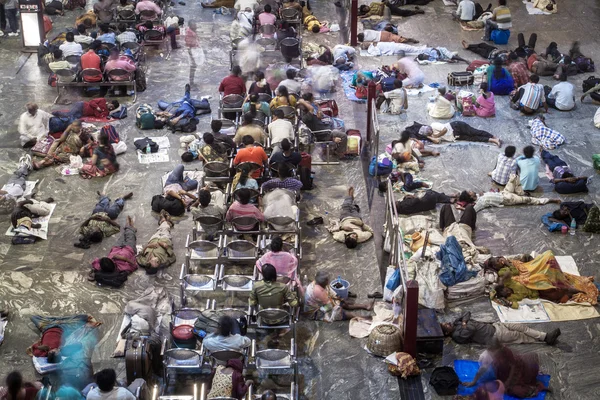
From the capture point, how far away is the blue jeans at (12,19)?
925 inches

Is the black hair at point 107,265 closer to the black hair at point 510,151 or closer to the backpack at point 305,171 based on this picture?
the backpack at point 305,171

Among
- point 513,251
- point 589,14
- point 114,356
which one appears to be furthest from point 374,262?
point 589,14

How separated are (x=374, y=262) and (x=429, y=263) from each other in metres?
1.08

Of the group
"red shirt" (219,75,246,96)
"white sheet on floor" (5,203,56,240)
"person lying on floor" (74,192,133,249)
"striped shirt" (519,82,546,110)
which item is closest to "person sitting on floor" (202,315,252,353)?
"person lying on floor" (74,192,133,249)

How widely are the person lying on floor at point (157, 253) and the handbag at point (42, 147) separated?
13.0 ft

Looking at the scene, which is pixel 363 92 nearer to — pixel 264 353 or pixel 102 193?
pixel 102 193

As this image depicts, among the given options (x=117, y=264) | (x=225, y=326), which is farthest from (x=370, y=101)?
(x=225, y=326)

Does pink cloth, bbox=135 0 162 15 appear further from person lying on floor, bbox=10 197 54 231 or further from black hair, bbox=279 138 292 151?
black hair, bbox=279 138 292 151

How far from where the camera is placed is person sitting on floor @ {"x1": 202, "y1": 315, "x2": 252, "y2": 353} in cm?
1193

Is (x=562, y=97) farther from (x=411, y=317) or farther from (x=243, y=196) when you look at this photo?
(x=411, y=317)

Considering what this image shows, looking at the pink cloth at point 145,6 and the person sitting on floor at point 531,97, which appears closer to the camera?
the person sitting on floor at point 531,97

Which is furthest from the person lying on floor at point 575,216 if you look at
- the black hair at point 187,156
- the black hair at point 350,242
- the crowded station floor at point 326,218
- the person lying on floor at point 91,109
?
the person lying on floor at point 91,109

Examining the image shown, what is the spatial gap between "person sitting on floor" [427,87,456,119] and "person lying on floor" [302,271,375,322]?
266 inches

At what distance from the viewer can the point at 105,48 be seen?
68.5ft
